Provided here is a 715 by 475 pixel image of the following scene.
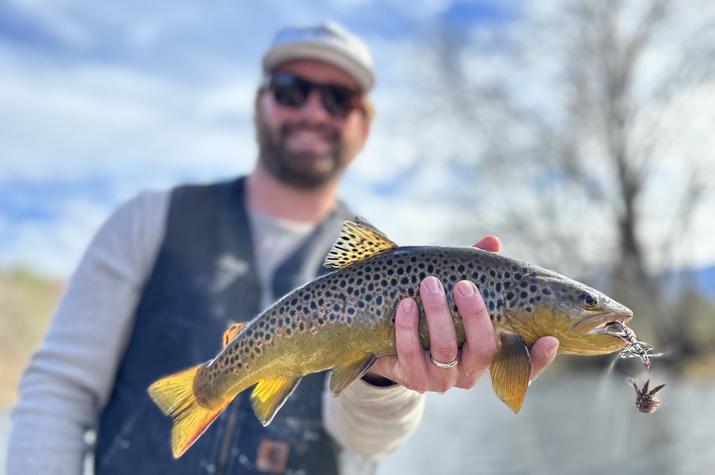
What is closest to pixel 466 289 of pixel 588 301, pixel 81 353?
pixel 588 301

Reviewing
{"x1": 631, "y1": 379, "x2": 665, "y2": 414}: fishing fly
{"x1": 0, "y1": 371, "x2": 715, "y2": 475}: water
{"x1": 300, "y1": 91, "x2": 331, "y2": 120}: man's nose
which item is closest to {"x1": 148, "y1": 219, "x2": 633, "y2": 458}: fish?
{"x1": 631, "y1": 379, "x2": 665, "y2": 414}: fishing fly

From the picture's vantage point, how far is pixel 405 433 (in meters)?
3.03

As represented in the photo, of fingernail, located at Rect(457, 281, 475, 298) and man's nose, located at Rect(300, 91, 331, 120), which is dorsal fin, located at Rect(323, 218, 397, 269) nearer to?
fingernail, located at Rect(457, 281, 475, 298)

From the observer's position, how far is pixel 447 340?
2121 mm

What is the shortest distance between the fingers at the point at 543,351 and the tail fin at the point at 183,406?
3.10 feet

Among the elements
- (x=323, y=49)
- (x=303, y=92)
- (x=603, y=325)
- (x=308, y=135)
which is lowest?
(x=603, y=325)

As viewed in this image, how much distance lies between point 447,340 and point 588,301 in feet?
1.38

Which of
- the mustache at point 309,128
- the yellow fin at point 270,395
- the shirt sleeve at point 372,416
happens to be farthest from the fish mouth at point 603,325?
the mustache at point 309,128

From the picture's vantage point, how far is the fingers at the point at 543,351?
6.89ft

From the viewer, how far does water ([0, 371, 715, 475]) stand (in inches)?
301

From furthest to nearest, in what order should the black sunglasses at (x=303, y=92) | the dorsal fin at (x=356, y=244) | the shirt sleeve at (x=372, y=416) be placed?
the black sunglasses at (x=303, y=92) → the shirt sleeve at (x=372, y=416) → the dorsal fin at (x=356, y=244)

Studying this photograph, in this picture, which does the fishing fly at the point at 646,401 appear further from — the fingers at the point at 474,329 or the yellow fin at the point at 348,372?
the yellow fin at the point at 348,372

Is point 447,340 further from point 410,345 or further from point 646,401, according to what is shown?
point 646,401

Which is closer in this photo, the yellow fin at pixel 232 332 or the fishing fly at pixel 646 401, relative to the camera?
the fishing fly at pixel 646 401
